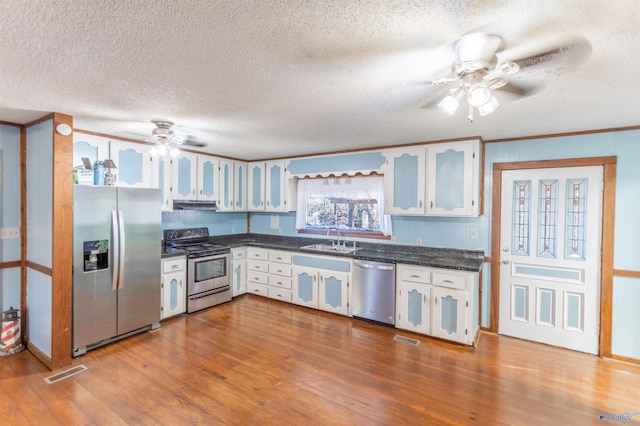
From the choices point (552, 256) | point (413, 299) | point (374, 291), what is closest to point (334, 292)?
point (374, 291)

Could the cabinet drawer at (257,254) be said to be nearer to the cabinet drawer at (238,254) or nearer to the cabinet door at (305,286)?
the cabinet drawer at (238,254)

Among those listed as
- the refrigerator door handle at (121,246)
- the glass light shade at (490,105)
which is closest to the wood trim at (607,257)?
the glass light shade at (490,105)

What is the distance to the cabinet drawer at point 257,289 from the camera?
4922mm

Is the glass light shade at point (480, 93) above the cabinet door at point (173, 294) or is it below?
above

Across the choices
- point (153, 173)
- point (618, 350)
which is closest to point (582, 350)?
point (618, 350)

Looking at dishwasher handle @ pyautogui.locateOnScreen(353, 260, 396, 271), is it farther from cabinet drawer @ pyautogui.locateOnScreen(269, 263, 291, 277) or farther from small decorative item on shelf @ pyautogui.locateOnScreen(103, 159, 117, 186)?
small decorative item on shelf @ pyautogui.locateOnScreen(103, 159, 117, 186)

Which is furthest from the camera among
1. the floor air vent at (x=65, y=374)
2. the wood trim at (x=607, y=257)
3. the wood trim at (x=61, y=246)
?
the wood trim at (x=607, y=257)

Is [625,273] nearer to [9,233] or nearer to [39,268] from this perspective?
[39,268]

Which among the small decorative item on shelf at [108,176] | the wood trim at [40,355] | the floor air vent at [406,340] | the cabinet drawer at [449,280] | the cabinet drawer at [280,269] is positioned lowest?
the floor air vent at [406,340]

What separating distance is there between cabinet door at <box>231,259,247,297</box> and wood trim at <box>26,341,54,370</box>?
Answer: 2.28m

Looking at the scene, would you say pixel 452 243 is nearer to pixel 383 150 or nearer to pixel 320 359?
pixel 383 150

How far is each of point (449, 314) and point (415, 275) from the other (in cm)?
53

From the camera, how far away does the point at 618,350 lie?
10.2 feet

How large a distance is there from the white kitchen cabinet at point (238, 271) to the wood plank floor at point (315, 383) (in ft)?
4.14
